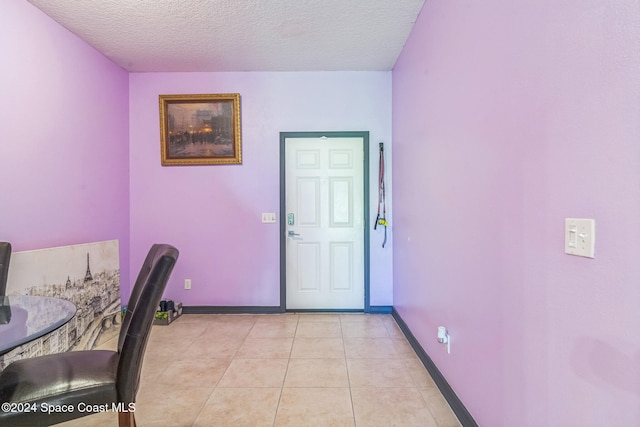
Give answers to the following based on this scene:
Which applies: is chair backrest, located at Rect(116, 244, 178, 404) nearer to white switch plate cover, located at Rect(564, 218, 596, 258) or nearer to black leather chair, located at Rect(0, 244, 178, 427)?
black leather chair, located at Rect(0, 244, 178, 427)

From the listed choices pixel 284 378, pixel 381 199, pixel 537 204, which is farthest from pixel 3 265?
pixel 381 199

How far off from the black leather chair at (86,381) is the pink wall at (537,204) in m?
1.38

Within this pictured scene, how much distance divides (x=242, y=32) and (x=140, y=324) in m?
2.52

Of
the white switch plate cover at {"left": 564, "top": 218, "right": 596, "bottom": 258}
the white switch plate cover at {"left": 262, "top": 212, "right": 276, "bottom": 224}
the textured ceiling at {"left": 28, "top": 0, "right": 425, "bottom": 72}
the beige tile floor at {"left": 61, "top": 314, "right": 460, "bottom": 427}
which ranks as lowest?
the beige tile floor at {"left": 61, "top": 314, "right": 460, "bottom": 427}

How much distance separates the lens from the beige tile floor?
1741 mm

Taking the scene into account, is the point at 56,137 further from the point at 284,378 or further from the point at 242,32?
the point at 284,378

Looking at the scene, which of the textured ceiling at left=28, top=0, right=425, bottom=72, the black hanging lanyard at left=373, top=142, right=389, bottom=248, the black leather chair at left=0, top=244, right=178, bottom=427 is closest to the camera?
the black leather chair at left=0, top=244, right=178, bottom=427

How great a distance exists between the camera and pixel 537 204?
3.56ft

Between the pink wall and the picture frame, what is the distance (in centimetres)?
228

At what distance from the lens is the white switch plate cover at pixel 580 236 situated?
0.86m

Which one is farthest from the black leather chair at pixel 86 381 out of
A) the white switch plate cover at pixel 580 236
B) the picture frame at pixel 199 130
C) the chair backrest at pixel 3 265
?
the picture frame at pixel 199 130

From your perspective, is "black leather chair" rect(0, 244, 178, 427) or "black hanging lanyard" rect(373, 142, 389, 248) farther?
"black hanging lanyard" rect(373, 142, 389, 248)

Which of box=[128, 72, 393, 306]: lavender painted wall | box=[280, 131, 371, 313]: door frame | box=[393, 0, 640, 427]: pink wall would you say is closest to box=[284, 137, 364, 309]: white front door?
box=[280, 131, 371, 313]: door frame

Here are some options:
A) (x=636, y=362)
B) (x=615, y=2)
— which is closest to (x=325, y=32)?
(x=615, y=2)
